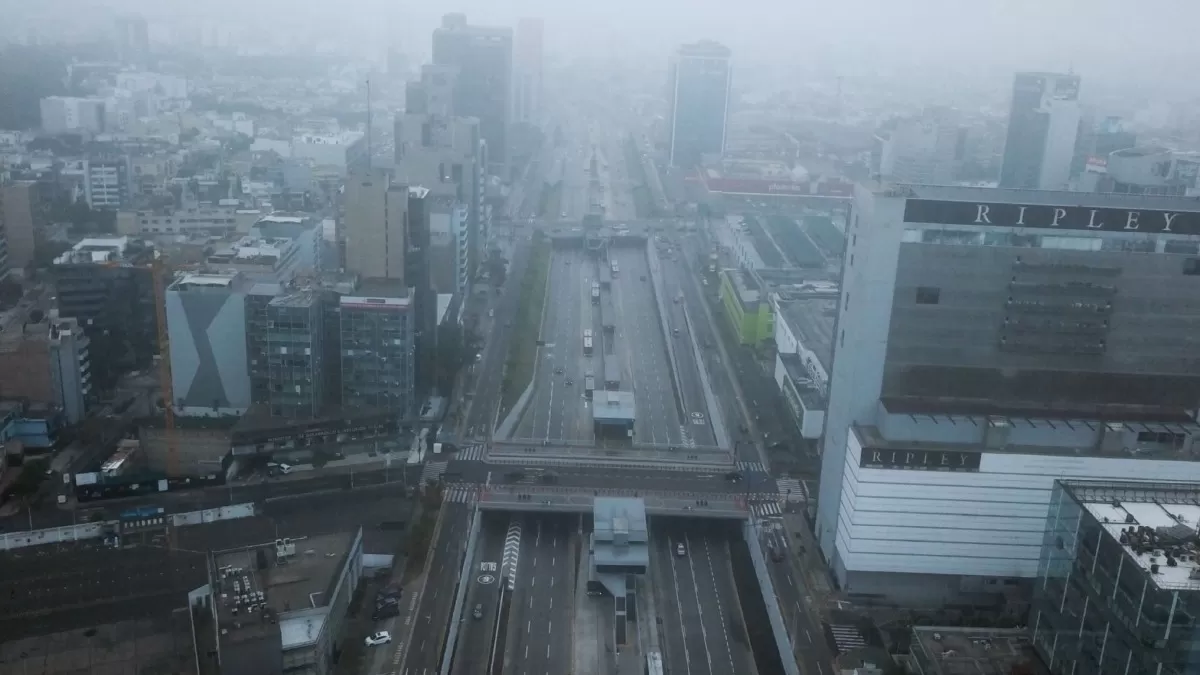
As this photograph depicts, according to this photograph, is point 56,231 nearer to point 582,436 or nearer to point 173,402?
point 173,402

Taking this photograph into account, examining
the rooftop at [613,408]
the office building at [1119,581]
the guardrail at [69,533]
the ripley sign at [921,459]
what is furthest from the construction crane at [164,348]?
the office building at [1119,581]

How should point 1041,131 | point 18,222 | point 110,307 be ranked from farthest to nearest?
1. point 1041,131
2. point 18,222
3. point 110,307

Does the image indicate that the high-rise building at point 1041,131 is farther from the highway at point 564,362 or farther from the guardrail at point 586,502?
the guardrail at point 586,502

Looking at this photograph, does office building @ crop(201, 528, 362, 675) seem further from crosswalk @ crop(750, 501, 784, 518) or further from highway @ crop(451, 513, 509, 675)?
crosswalk @ crop(750, 501, 784, 518)

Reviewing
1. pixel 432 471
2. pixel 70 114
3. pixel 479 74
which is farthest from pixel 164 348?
pixel 70 114

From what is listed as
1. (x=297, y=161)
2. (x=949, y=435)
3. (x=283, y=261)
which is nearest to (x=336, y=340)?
(x=283, y=261)

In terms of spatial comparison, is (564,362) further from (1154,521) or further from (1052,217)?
(1154,521)
